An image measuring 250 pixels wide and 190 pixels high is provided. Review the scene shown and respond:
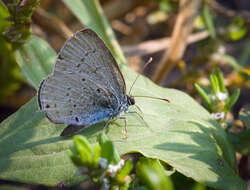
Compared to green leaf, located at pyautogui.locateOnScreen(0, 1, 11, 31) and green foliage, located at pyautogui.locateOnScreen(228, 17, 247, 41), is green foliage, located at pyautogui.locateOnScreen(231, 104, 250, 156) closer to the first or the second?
green foliage, located at pyautogui.locateOnScreen(228, 17, 247, 41)

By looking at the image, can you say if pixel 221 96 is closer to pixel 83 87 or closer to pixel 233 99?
pixel 233 99

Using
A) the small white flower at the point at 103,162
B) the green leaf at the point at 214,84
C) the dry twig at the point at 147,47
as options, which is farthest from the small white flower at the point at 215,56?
the small white flower at the point at 103,162

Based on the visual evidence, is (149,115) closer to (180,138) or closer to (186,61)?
(180,138)

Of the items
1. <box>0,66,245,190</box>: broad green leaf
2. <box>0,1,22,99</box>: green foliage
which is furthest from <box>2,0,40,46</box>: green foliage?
<box>0,1,22,99</box>: green foliage

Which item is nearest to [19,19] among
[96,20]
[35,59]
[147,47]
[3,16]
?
[3,16]

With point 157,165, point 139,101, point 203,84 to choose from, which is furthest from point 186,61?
point 157,165

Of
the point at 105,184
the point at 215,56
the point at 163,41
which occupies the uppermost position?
the point at 105,184
